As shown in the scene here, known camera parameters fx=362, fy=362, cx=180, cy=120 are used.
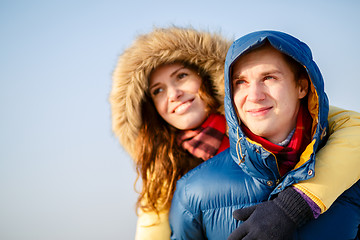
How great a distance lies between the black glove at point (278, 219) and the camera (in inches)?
73.5

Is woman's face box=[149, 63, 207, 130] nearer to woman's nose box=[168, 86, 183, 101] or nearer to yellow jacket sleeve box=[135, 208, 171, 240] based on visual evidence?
woman's nose box=[168, 86, 183, 101]

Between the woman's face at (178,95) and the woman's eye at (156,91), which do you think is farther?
the woman's eye at (156,91)

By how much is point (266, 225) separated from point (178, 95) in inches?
55.1

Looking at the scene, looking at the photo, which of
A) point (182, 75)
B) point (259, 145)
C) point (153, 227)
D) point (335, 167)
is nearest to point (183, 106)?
point (182, 75)

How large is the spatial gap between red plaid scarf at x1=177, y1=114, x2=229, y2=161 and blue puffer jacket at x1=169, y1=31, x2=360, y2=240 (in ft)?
2.06

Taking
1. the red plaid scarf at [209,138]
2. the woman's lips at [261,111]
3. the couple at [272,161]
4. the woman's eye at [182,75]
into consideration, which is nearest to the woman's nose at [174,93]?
the woman's eye at [182,75]

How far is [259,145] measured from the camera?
78.8 inches

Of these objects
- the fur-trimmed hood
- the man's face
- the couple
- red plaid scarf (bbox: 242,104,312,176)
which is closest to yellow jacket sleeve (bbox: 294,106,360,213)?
the couple

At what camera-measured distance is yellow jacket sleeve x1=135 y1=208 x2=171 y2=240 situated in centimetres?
265

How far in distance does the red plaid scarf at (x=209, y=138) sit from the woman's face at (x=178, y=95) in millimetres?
70

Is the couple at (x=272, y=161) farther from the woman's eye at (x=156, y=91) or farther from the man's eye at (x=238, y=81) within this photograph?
the woman's eye at (x=156, y=91)

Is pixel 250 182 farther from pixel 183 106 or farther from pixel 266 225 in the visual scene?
pixel 183 106

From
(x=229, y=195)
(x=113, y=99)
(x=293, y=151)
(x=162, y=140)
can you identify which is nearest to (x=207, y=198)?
(x=229, y=195)

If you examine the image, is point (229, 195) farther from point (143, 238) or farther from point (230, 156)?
point (143, 238)
